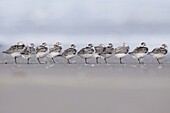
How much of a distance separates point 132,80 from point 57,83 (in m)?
1.08

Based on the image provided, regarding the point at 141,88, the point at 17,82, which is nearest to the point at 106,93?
the point at 141,88

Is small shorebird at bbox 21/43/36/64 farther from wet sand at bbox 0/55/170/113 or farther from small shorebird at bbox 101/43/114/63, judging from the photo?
small shorebird at bbox 101/43/114/63

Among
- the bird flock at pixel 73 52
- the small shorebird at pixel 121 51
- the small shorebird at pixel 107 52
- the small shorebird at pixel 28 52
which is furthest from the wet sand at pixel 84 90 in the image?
the small shorebird at pixel 107 52

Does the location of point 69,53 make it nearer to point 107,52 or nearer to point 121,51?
point 107,52

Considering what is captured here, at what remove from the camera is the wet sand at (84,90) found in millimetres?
4859

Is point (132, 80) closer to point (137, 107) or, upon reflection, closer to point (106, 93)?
point (106, 93)

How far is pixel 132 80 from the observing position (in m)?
7.09

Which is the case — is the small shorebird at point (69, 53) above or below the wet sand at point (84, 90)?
above

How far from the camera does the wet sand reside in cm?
486

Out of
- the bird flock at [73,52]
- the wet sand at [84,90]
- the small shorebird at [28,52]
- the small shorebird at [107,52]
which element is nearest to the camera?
the wet sand at [84,90]

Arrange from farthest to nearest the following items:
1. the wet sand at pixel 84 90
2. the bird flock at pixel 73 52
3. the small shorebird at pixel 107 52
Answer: the small shorebird at pixel 107 52 → the bird flock at pixel 73 52 → the wet sand at pixel 84 90

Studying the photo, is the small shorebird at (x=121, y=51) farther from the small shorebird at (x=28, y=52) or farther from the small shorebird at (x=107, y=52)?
the small shorebird at (x=28, y=52)

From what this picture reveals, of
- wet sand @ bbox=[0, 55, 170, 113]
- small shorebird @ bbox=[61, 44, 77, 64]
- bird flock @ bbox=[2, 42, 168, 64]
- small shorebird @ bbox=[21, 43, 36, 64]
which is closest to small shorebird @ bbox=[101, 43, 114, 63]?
bird flock @ bbox=[2, 42, 168, 64]

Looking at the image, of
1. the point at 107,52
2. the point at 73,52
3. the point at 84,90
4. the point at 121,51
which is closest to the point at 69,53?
the point at 73,52
